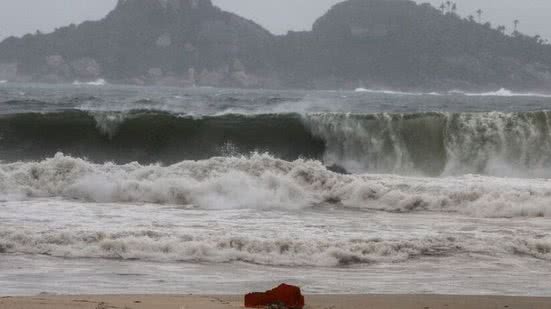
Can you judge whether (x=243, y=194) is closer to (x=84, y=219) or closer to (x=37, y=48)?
(x=84, y=219)

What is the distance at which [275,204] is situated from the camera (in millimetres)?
14562

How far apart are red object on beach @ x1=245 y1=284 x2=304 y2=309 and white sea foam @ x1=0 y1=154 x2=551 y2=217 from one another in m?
7.29

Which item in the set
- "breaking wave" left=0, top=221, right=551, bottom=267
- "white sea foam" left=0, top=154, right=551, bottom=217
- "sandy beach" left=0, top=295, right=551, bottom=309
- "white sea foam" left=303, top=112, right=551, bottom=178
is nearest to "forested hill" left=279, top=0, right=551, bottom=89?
"white sea foam" left=303, top=112, right=551, bottom=178

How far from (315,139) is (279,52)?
151 m

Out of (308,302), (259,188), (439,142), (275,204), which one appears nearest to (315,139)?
(439,142)

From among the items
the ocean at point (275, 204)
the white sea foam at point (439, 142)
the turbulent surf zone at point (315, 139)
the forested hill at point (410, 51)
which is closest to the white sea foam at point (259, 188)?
the ocean at point (275, 204)

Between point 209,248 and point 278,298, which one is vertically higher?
point 278,298

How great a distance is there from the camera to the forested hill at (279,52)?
155 meters

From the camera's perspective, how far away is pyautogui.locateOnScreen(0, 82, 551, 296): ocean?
9.22m

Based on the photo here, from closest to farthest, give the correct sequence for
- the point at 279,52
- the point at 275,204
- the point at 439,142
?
the point at 275,204 → the point at 439,142 → the point at 279,52

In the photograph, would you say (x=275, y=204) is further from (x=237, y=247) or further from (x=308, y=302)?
(x=308, y=302)

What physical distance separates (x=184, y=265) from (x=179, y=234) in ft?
4.18

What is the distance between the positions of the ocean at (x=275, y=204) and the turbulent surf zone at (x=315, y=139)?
0.16 feet

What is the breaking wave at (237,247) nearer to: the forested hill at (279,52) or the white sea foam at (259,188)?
the white sea foam at (259,188)
